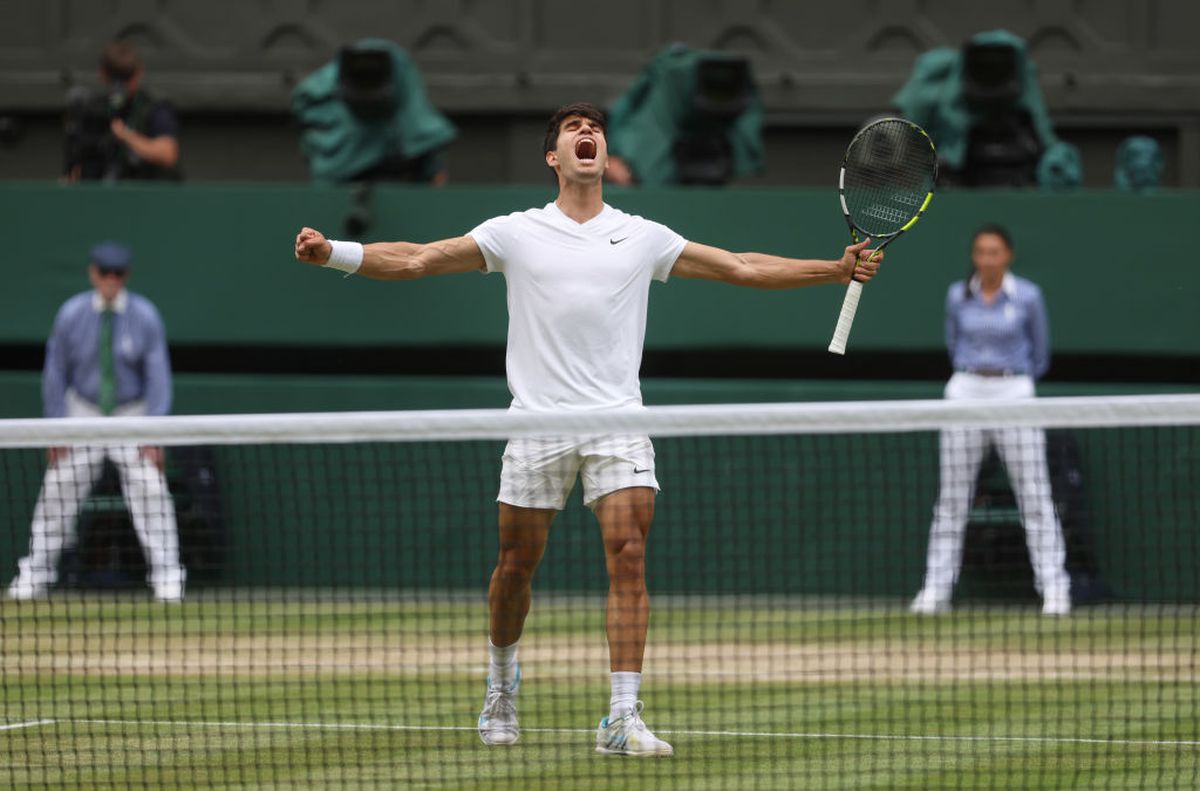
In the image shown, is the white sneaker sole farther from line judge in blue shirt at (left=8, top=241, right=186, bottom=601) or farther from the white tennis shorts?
line judge in blue shirt at (left=8, top=241, right=186, bottom=601)

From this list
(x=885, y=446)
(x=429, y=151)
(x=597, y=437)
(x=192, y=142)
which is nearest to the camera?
(x=597, y=437)

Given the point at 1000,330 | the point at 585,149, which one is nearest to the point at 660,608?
the point at 1000,330

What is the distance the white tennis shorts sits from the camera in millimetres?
5977

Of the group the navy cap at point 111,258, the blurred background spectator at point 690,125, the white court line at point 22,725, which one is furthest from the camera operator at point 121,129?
the white court line at point 22,725

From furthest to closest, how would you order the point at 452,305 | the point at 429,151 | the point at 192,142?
the point at 192,142 < the point at 429,151 < the point at 452,305

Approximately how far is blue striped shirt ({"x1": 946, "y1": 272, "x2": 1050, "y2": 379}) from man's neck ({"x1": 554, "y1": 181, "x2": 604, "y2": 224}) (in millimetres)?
4650

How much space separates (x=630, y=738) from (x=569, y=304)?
1232 millimetres

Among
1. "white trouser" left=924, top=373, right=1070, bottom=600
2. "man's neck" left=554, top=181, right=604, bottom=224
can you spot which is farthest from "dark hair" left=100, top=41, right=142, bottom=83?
"man's neck" left=554, top=181, right=604, bottom=224

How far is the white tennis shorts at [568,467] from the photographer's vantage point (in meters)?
5.98

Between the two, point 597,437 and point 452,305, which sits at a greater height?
point 452,305

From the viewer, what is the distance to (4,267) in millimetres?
11695

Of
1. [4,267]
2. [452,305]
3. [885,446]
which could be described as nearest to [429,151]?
[452,305]

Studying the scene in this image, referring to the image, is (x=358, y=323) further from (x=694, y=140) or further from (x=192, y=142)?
(x=192, y=142)

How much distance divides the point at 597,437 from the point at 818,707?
5.35 ft
